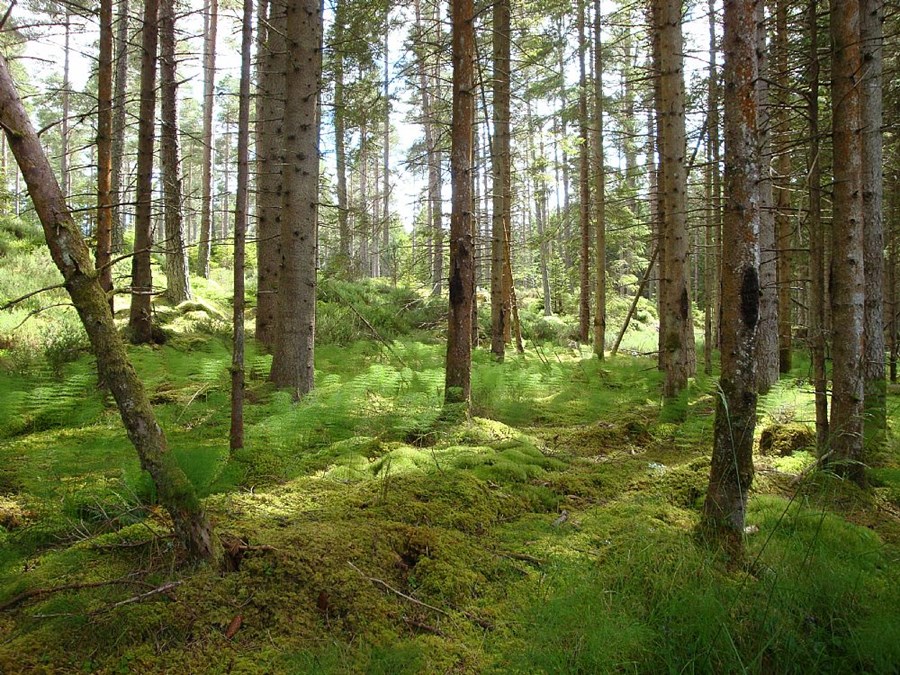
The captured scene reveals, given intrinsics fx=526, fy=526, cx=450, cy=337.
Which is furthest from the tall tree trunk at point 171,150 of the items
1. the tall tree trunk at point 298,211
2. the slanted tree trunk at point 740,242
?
the slanted tree trunk at point 740,242

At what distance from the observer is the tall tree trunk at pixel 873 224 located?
213 inches

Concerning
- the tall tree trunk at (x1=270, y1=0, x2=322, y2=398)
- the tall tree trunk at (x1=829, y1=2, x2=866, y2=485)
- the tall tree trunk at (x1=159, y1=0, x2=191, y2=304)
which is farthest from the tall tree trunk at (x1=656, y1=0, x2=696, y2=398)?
the tall tree trunk at (x1=159, y1=0, x2=191, y2=304)

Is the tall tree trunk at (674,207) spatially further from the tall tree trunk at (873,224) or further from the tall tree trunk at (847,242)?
the tall tree trunk at (847,242)

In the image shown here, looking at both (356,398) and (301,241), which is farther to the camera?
(301,241)

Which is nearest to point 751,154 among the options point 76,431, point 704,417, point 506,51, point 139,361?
point 704,417

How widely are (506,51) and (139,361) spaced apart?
30.1 feet

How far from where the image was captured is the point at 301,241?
659 centimetres

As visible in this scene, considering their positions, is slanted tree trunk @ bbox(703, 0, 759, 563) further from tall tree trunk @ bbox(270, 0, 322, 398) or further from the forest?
tall tree trunk @ bbox(270, 0, 322, 398)

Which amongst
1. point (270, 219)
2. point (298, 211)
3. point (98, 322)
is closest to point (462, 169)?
point (298, 211)

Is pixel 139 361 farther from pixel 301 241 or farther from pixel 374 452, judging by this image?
pixel 374 452

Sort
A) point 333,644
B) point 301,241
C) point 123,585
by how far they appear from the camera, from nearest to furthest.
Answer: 1. point 333,644
2. point 123,585
3. point 301,241

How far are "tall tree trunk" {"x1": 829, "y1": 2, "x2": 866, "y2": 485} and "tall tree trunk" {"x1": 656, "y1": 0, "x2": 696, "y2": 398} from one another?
118 inches

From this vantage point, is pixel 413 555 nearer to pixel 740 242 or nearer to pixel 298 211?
pixel 740 242

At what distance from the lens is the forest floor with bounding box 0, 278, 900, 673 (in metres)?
2.34
